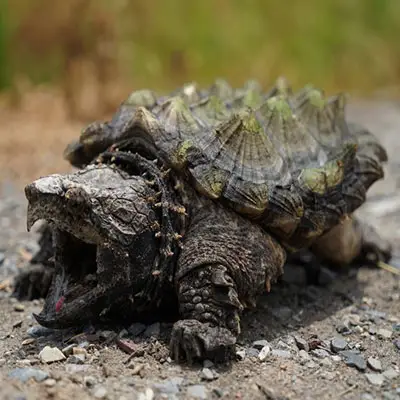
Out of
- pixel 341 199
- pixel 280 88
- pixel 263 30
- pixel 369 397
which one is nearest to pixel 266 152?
pixel 341 199

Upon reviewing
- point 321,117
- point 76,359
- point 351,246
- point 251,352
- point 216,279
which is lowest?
point 76,359

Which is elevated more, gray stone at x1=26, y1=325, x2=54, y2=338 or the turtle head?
the turtle head

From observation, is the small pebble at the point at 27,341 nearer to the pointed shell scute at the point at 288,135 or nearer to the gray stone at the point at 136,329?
the gray stone at the point at 136,329

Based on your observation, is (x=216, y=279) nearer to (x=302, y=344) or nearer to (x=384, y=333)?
(x=302, y=344)

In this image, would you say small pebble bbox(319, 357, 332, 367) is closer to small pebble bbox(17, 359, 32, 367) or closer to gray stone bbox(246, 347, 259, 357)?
gray stone bbox(246, 347, 259, 357)

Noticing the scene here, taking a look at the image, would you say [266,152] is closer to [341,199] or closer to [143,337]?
[341,199]

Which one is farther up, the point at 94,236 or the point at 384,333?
the point at 94,236

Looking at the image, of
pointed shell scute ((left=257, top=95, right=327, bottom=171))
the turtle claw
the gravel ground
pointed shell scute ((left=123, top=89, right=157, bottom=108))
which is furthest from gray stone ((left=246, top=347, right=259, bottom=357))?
pointed shell scute ((left=123, top=89, right=157, bottom=108))

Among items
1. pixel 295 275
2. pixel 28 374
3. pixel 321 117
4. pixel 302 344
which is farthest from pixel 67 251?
pixel 321 117
